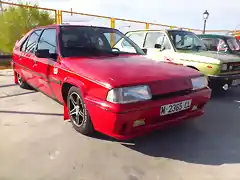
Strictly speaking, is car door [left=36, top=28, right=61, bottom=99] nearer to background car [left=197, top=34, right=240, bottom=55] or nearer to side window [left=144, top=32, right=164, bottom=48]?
side window [left=144, top=32, right=164, bottom=48]

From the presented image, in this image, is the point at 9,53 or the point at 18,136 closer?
the point at 18,136

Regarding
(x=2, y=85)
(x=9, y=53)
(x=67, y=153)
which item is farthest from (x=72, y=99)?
(x=9, y=53)

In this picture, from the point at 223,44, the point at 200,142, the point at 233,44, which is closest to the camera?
the point at 200,142

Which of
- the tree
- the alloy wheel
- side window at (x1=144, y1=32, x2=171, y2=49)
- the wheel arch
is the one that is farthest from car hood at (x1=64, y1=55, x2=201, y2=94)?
the tree

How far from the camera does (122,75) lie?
8.99 feet

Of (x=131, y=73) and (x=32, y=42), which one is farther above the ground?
(x=32, y=42)

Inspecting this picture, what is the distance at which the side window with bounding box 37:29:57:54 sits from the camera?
12.1 ft

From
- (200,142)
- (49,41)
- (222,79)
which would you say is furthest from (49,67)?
(222,79)

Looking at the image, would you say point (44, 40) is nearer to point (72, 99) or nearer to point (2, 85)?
point (72, 99)

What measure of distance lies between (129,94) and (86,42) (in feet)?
4.94

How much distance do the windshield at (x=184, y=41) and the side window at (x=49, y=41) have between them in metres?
3.12

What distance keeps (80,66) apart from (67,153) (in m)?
1.05

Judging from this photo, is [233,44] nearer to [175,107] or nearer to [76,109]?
[175,107]

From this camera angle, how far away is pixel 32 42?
4664 millimetres
